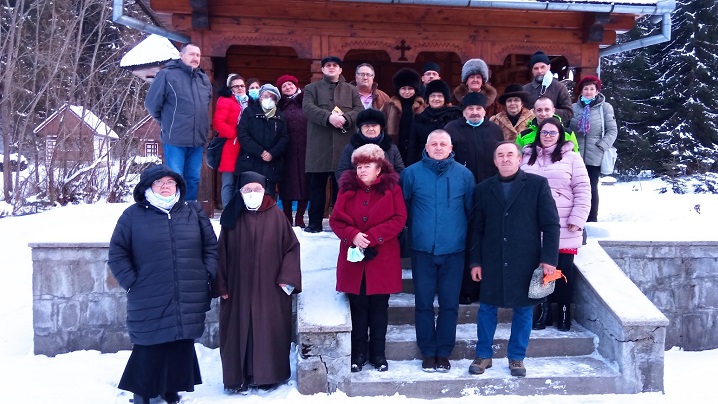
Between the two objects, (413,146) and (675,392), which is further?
(413,146)

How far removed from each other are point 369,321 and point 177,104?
2.71m

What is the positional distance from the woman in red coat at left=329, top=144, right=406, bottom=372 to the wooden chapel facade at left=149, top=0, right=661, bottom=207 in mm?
3290

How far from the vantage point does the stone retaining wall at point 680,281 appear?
18.3 ft

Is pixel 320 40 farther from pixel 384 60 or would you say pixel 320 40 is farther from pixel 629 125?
pixel 629 125

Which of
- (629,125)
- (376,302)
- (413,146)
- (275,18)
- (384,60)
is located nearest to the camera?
(376,302)

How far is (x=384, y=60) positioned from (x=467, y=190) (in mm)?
5661

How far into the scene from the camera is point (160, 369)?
3.98 metres

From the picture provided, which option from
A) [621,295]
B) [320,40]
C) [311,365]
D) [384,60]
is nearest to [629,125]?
[384,60]

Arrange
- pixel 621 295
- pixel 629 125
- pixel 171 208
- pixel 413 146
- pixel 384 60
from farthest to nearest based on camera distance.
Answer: pixel 629 125, pixel 384 60, pixel 413 146, pixel 621 295, pixel 171 208

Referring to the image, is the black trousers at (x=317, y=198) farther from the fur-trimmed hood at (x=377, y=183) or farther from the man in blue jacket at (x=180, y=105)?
the fur-trimmed hood at (x=377, y=183)

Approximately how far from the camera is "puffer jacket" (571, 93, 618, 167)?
5.96m

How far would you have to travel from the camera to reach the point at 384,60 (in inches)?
375

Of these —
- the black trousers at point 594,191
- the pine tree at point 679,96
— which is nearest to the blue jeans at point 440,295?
the black trousers at point 594,191

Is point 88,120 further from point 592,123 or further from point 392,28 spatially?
point 592,123
